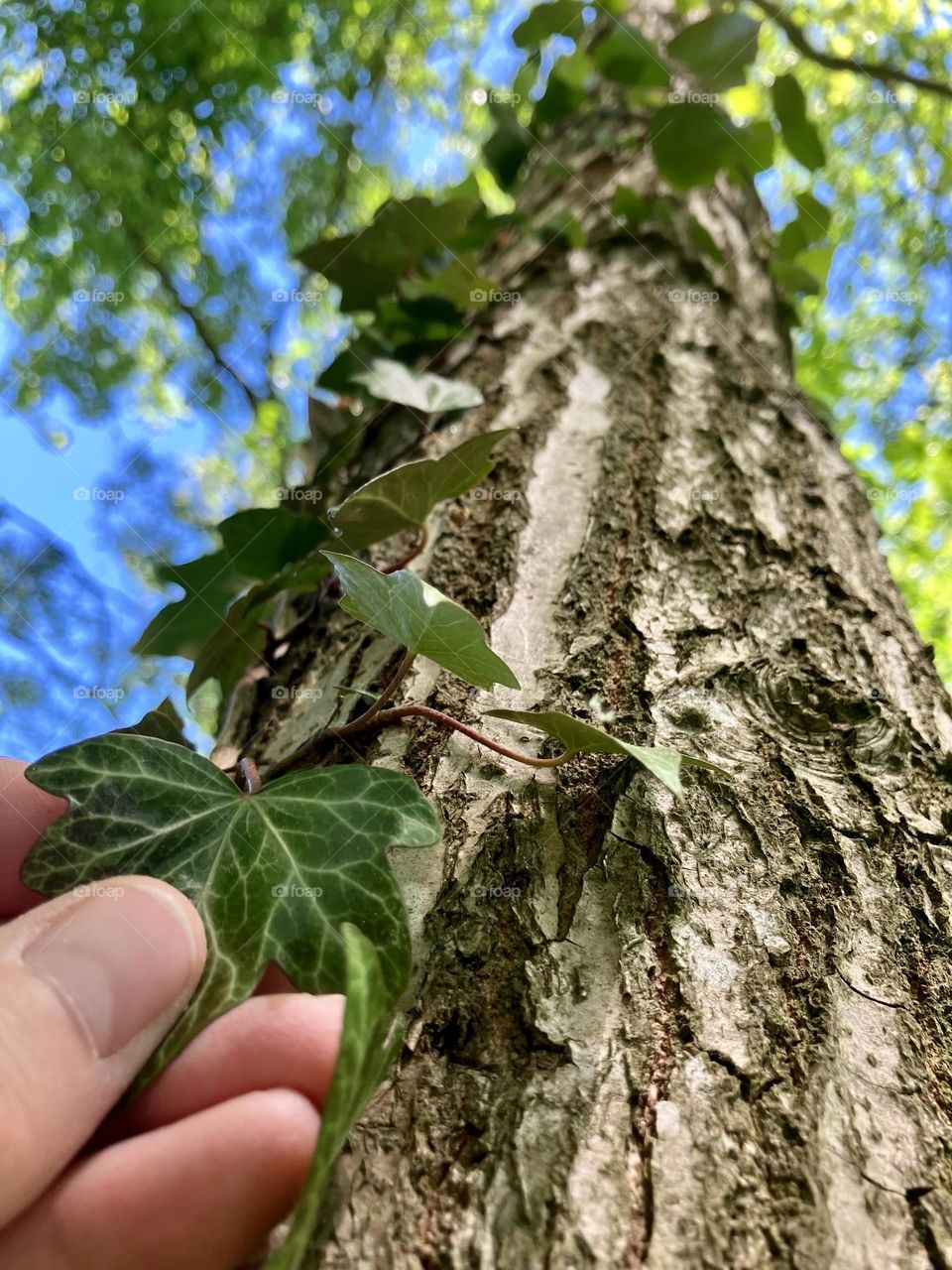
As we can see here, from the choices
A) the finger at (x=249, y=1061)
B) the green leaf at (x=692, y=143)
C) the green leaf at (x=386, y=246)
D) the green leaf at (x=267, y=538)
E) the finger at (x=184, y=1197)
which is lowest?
the finger at (x=184, y=1197)

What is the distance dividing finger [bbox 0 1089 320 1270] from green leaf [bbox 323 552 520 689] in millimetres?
419

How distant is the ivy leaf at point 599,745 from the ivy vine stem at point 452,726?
0.09 ft

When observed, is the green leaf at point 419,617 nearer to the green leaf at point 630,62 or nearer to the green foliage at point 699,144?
the green foliage at point 699,144

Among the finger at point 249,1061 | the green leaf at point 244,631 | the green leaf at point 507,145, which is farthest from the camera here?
the green leaf at point 507,145

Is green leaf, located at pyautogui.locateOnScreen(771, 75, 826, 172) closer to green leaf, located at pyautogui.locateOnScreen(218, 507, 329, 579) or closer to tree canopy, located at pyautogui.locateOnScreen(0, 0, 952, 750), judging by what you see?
tree canopy, located at pyautogui.locateOnScreen(0, 0, 952, 750)

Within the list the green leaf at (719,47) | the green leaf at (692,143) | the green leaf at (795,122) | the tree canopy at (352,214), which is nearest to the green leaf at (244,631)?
the tree canopy at (352,214)

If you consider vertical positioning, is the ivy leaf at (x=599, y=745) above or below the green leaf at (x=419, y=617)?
below

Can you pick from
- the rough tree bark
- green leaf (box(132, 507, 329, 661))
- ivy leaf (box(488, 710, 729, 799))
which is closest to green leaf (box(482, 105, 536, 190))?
the rough tree bark

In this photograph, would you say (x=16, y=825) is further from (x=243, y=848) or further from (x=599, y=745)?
(x=599, y=745)

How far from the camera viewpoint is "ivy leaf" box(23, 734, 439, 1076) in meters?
0.67

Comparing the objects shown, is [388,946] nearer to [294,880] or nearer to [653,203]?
[294,880]

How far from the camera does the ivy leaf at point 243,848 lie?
26.3 inches

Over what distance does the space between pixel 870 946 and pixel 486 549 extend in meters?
0.78

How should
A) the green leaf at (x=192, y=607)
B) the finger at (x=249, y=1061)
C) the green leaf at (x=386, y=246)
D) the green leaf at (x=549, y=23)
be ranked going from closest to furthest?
1. the finger at (x=249, y=1061)
2. the green leaf at (x=192, y=607)
3. the green leaf at (x=386, y=246)
4. the green leaf at (x=549, y=23)
